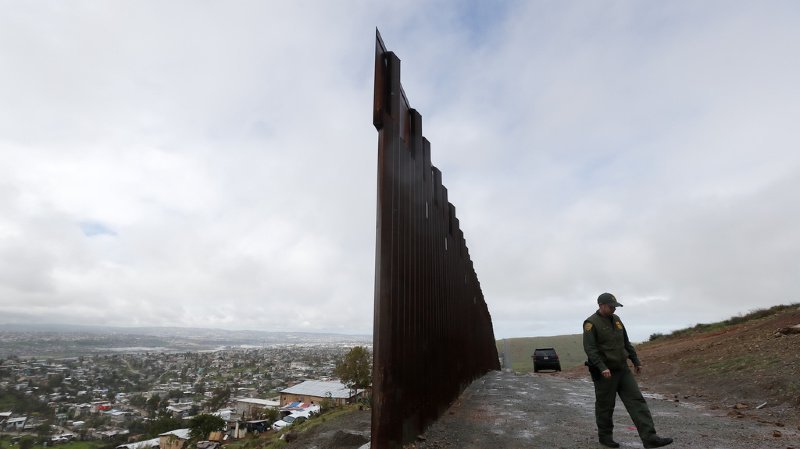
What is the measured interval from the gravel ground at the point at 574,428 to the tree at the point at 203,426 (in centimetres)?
2532

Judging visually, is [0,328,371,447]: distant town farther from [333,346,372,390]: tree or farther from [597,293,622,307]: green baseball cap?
[597,293,622,307]: green baseball cap

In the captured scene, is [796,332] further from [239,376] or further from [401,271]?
[239,376]

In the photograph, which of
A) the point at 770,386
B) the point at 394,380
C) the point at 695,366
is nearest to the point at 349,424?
the point at 394,380

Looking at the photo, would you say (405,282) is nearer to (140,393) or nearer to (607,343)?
(607,343)

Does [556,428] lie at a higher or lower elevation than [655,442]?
lower

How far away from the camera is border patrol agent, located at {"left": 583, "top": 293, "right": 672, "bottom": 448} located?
16.8ft

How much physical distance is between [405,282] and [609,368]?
2771 millimetres

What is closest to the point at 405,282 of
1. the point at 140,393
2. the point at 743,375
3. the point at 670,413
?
the point at 670,413

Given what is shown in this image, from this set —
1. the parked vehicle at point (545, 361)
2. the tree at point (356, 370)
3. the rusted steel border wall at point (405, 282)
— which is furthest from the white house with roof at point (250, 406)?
the rusted steel border wall at point (405, 282)

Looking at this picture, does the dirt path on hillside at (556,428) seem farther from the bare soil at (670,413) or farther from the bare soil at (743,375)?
the bare soil at (743,375)

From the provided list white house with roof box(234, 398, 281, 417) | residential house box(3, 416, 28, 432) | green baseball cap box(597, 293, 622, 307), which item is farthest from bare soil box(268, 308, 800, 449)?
residential house box(3, 416, 28, 432)

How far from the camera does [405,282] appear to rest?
5785mm

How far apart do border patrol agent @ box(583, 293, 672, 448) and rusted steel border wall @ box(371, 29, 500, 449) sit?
2289 mm

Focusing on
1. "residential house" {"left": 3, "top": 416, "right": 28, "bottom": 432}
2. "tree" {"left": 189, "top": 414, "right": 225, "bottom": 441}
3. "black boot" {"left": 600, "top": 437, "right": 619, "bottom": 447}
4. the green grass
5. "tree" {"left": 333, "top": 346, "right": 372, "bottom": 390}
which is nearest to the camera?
"black boot" {"left": 600, "top": 437, "right": 619, "bottom": 447}
